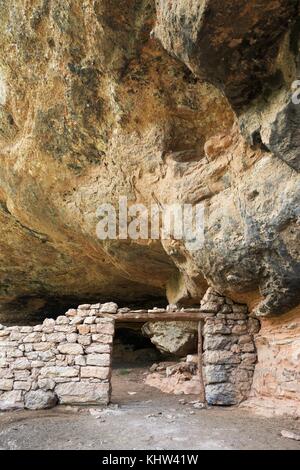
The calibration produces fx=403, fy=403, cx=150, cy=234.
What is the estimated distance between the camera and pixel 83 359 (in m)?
6.40

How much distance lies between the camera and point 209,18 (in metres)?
3.91

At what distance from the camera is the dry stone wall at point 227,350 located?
6.52 m

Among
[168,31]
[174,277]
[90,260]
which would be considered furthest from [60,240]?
[168,31]

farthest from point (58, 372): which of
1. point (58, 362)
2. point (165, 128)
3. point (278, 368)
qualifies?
point (165, 128)

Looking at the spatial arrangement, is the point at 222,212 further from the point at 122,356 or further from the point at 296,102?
the point at 122,356

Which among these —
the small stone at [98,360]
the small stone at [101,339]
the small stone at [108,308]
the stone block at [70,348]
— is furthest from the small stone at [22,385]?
the small stone at [108,308]

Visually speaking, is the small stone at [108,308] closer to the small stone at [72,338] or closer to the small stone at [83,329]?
the small stone at [83,329]

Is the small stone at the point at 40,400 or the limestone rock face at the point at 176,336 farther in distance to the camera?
the limestone rock face at the point at 176,336

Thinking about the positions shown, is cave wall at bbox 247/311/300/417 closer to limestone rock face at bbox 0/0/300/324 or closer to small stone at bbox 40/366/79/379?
limestone rock face at bbox 0/0/300/324

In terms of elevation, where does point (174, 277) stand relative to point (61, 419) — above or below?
above

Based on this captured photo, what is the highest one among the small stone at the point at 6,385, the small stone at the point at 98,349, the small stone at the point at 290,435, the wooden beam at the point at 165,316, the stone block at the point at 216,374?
the wooden beam at the point at 165,316

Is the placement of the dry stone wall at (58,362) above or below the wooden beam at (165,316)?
below

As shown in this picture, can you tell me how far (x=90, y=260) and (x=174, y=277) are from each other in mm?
2307

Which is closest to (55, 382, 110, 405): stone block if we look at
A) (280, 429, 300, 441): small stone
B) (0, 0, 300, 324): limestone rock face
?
(0, 0, 300, 324): limestone rock face
